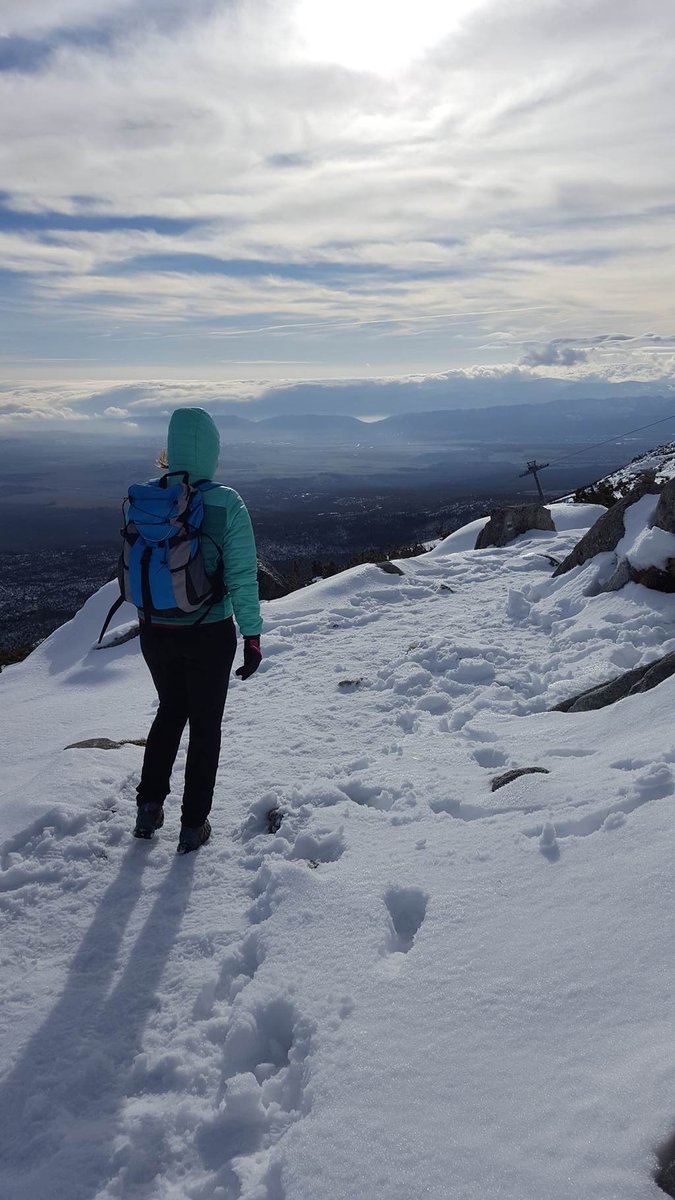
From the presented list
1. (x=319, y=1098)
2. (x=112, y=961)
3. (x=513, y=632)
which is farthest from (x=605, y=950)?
(x=513, y=632)

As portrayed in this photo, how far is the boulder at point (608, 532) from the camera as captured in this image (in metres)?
10.3

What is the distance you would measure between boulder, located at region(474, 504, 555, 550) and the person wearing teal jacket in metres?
12.5

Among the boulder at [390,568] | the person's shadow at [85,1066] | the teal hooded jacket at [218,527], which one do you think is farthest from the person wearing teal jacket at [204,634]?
the boulder at [390,568]

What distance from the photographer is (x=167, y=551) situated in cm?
407

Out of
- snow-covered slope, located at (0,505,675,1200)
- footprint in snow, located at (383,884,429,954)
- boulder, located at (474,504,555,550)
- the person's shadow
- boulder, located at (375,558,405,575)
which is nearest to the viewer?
snow-covered slope, located at (0,505,675,1200)

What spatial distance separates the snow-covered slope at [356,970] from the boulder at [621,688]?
30 cm

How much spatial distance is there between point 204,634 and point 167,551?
568mm

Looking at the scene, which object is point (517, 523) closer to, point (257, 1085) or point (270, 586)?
point (270, 586)

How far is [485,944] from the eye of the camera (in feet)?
9.86

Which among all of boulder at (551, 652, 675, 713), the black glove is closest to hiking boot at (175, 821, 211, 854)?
the black glove

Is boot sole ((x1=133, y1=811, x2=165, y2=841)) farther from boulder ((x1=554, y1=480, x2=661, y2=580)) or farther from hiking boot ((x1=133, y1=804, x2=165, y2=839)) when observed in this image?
boulder ((x1=554, y1=480, x2=661, y2=580))

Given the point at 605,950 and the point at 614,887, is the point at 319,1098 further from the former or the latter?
the point at 614,887

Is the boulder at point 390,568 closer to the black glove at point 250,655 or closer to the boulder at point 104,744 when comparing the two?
the boulder at point 104,744

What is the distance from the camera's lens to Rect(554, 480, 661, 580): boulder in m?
10.3
